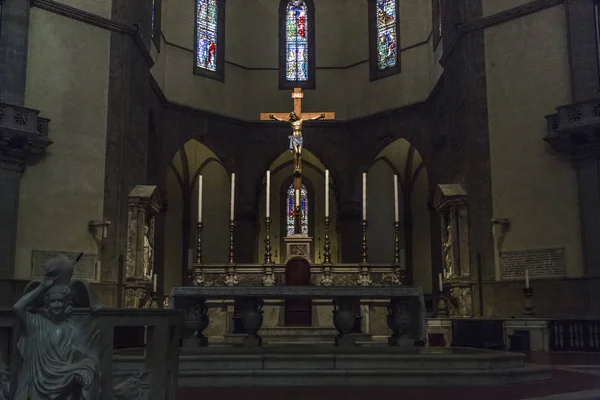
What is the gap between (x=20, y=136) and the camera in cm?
1374

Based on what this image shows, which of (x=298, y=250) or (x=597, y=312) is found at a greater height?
(x=298, y=250)

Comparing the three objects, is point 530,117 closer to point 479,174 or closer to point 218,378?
point 479,174

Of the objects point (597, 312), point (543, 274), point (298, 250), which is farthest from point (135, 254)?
point (597, 312)

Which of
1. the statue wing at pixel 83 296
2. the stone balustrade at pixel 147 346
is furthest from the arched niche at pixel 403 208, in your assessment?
the statue wing at pixel 83 296

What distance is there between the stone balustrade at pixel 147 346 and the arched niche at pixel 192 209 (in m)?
19.6

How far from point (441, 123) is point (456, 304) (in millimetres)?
6508

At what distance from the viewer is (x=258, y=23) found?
25469 mm

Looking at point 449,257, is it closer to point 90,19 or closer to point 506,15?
Answer: point 506,15

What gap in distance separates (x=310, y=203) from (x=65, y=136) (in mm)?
13088

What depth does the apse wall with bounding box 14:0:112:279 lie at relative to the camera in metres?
14.5

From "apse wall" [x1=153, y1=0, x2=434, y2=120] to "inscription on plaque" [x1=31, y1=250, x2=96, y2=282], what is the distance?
8522 millimetres

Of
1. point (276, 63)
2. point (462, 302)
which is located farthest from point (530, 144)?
point (276, 63)

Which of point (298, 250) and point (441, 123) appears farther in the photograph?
point (441, 123)

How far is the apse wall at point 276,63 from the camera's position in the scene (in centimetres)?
2273
